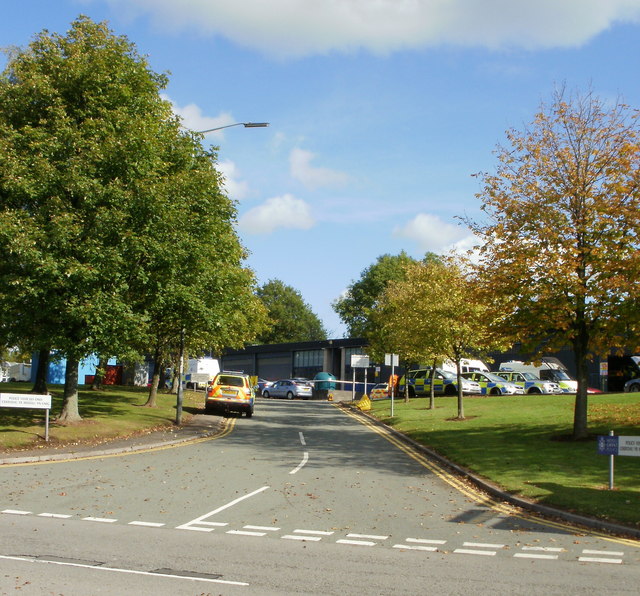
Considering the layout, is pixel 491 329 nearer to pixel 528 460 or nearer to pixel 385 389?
pixel 528 460

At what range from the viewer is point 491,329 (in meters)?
20.2

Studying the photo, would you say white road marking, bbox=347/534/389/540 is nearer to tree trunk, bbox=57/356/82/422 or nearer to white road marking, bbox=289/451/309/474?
white road marking, bbox=289/451/309/474

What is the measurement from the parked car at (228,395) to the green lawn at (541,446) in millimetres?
6078

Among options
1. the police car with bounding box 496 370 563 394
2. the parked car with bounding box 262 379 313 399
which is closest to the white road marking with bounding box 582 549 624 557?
the police car with bounding box 496 370 563 394

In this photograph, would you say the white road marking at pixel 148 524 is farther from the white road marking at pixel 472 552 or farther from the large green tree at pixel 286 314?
the large green tree at pixel 286 314

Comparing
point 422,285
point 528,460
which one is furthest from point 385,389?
point 528,460

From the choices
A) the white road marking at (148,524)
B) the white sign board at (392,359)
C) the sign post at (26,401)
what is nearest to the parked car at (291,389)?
the white sign board at (392,359)

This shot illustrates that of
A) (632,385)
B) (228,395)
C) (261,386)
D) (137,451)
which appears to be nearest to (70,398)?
(137,451)

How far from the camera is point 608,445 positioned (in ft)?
40.2

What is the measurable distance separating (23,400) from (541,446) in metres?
13.5

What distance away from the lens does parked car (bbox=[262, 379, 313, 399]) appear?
2174 inches

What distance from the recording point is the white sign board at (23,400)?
56.3ft

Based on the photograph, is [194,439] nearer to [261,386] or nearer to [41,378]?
[41,378]

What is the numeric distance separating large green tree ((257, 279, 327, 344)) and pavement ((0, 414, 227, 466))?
8532 cm
